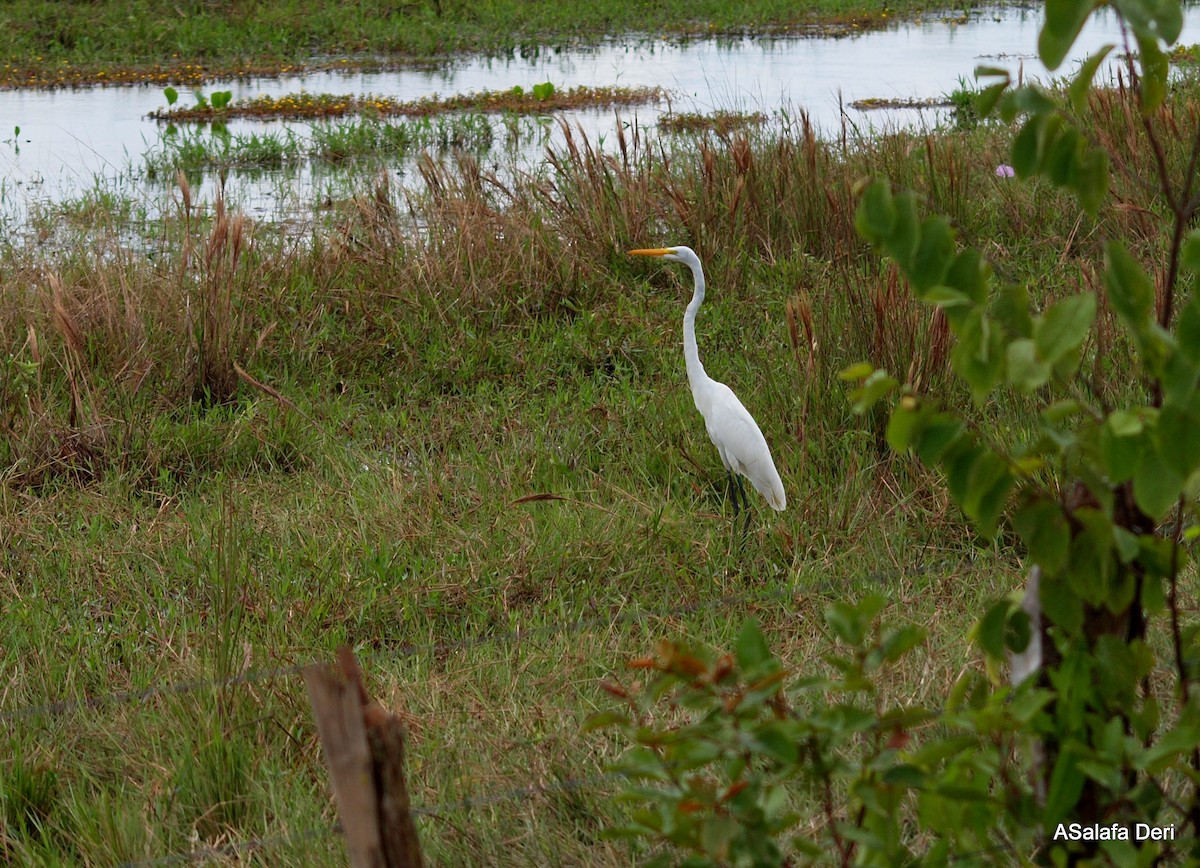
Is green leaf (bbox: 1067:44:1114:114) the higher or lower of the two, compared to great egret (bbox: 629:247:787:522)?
higher

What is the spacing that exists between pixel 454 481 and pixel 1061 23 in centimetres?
281

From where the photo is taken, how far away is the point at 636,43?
15922 mm

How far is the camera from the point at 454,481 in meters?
3.58

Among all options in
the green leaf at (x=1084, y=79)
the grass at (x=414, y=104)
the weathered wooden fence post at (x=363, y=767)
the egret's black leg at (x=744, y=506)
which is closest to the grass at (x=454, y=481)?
the egret's black leg at (x=744, y=506)

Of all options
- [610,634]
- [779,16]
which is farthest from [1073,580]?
[779,16]

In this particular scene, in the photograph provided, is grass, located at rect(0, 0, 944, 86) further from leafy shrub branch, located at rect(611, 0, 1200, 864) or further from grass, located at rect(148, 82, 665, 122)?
leafy shrub branch, located at rect(611, 0, 1200, 864)

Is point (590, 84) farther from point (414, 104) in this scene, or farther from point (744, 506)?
point (744, 506)

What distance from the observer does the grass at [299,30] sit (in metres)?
13.5

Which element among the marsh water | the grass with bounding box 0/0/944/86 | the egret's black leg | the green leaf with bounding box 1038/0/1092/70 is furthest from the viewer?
the grass with bounding box 0/0/944/86

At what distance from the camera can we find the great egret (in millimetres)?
3363

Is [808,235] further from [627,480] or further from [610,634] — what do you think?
[610,634]

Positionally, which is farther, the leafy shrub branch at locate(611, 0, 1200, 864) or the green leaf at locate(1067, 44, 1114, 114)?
the green leaf at locate(1067, 44, 1114, 114)

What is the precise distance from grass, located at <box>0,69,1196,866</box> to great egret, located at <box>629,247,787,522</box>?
0.09m

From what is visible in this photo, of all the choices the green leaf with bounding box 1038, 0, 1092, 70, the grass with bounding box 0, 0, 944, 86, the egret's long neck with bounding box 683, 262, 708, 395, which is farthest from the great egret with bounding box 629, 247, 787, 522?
the grass with bounding box 0, 0, 944, 86
